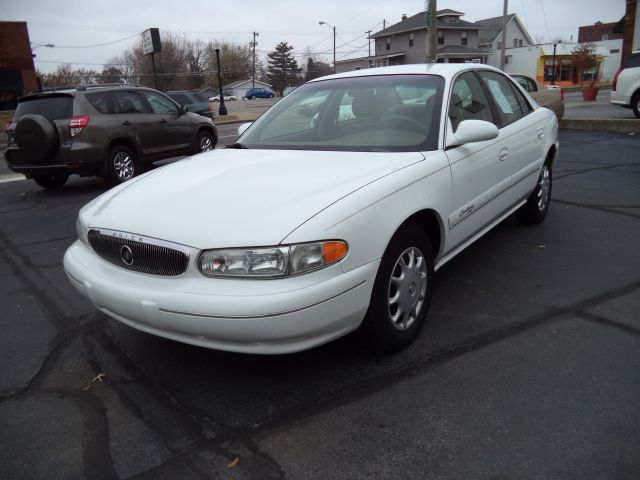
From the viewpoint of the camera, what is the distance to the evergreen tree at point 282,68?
95625 millimetres

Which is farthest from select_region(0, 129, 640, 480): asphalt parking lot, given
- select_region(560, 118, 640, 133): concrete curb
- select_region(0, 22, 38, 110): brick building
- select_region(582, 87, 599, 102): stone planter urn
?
select_region(0, 22, 38, 110): brick building

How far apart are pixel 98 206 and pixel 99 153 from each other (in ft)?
19.4

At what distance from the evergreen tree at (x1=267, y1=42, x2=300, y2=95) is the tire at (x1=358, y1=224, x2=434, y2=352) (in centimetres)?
9609

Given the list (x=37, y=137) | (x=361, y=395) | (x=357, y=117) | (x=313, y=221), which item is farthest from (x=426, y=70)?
(x=37, y=137)

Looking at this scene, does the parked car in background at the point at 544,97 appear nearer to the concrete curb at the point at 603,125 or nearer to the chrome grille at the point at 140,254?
the concrete curb at the point at 603,125

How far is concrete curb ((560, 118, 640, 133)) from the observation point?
11.9 meters

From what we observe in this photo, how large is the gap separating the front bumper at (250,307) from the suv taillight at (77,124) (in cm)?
654

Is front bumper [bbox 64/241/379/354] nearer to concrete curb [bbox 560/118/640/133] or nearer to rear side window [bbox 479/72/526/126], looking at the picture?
rear side window [bbox 479/72/526/126]

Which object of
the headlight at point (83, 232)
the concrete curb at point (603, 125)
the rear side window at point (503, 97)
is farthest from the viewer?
Result: the concrete curb at point (603, 125)

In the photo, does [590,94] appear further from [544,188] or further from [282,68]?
Result: [282,68]

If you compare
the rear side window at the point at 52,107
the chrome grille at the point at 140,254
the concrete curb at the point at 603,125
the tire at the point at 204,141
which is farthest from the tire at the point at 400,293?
the concrete curb at the point at 603,125

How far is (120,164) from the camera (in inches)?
352

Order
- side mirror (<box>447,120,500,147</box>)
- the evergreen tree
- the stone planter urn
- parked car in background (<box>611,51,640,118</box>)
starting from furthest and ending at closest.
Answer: the evergreen tree, the stone planter urn, parked car in background (<box>611,51,640,118</box>), side mirror (<box>447,120,500,147</box>)

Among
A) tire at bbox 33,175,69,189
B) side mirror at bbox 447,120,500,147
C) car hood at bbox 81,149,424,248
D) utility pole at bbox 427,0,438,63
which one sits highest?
utility pole at bbox 427,0,438,63
